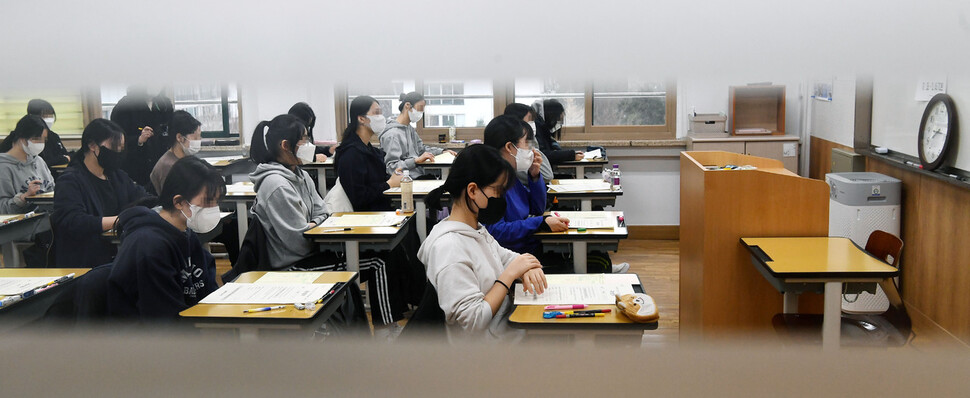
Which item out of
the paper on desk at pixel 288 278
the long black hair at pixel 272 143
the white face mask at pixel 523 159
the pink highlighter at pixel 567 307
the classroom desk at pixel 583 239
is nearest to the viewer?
the pink highlighter at pixel 567 307

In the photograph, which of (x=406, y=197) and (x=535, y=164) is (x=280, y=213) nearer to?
(x=406, y=197)

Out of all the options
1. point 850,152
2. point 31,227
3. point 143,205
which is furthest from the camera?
point 850,152

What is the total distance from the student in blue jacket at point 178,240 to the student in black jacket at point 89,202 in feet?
0.45

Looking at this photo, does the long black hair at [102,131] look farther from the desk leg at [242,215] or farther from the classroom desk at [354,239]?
the desk leg at [242,215]

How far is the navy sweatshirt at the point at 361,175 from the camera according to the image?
4.24 metres

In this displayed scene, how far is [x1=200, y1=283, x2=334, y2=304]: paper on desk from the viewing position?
2279 mm

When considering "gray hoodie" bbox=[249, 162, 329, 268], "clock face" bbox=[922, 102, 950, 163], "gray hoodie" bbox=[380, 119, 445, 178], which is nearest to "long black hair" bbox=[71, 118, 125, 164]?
"gray hoodie" bbox=[249, 162, 329, 268]

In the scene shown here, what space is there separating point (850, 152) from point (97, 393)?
529 cm

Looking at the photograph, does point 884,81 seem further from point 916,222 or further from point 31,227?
point 916,222

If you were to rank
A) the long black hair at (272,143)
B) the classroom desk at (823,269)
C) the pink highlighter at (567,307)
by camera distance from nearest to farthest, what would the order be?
the pink highlighter at (567,307), the classroom desk at (823,269), the long black hair at (272,143)

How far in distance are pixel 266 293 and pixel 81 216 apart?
4.71 feet

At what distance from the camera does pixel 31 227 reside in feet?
3.13

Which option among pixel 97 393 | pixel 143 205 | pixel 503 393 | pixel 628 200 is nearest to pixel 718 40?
pixel 503 393

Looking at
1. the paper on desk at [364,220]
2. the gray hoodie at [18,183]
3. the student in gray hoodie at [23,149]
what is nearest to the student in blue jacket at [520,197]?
the paper on desk at [364,220]
